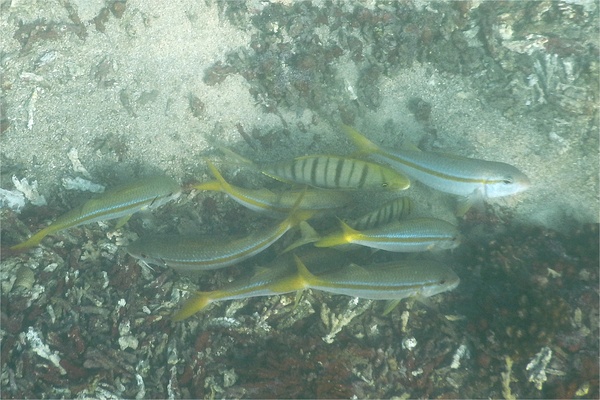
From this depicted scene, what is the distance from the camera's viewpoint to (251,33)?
6625mm

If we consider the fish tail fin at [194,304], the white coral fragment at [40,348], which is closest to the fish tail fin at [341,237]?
the fish tail fin at [194,304]

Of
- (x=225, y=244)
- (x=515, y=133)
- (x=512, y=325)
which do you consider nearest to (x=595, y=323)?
(x=512, y=325)

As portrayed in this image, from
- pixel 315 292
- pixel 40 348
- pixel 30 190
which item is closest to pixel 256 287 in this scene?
pixel 315 292

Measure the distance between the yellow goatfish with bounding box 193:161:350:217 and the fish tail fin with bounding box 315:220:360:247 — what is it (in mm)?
646

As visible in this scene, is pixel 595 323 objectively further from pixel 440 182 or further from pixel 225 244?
pixel 225 244

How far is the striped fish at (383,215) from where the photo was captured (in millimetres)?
4656

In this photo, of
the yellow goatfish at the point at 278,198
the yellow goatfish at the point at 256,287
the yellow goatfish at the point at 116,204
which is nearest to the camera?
the yellow goatfish at the point at 256,287

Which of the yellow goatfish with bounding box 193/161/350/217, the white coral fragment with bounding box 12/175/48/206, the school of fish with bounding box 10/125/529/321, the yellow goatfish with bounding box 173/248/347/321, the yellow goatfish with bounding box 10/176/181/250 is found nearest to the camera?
the yellow goatfish with bounding box 173/248/347/321

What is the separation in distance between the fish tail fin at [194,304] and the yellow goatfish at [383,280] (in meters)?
1.01

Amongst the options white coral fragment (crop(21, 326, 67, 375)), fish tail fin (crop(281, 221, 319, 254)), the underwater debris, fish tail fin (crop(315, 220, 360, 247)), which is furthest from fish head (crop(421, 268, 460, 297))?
white coral fragment (crop(21, 326, 67, 375))

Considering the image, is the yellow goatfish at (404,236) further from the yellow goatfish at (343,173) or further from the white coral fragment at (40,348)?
the white coral fragment at (40,348)

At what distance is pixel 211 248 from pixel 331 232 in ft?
4.38

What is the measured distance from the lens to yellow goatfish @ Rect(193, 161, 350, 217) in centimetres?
472

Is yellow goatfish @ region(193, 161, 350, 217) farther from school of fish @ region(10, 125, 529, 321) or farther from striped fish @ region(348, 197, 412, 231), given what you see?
striped fish @ region(348, 197, 412, 231)
